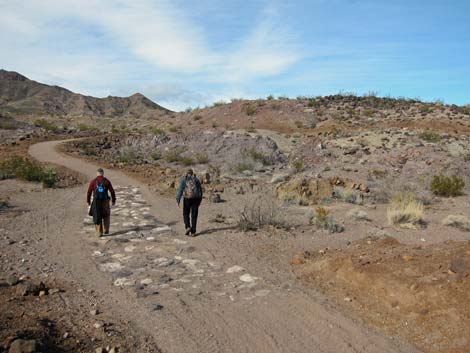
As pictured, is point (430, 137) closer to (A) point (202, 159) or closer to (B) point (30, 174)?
(A) point (202, 159)

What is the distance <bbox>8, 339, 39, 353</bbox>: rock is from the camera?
13.7ft

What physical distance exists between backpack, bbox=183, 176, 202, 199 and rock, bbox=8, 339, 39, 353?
5685mm

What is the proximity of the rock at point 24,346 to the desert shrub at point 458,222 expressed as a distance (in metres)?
9.61

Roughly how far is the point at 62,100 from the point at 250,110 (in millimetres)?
79381

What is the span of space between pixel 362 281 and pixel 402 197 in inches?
271

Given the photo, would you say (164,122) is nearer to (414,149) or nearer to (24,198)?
(414,149)

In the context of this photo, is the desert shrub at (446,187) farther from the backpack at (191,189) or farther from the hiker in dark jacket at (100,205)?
the hiker in dark jacket at (100,205)

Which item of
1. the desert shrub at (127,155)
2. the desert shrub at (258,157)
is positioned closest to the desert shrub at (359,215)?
the desert shrub at (258,157)

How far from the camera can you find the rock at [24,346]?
4176 millimetres

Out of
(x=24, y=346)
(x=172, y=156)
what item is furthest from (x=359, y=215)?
(x=172, y=156)

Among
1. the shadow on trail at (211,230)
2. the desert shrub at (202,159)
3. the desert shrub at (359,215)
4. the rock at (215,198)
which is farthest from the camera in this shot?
the desert shrub at (202,159)

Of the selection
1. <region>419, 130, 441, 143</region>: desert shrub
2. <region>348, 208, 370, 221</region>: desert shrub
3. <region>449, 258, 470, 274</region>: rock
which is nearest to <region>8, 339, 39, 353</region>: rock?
<region>449, 258, 470, 274</region>: rock

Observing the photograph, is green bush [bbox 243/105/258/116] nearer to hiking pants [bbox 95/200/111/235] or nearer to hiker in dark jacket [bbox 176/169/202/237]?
hiker in dark jacket [bbox 176/169/202/237]

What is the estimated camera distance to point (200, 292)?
6.45m
